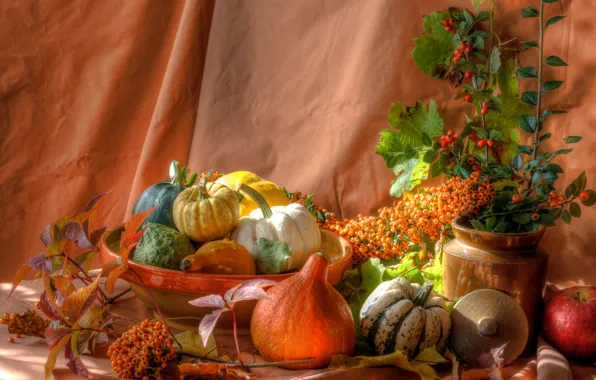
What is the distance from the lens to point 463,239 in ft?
4.06

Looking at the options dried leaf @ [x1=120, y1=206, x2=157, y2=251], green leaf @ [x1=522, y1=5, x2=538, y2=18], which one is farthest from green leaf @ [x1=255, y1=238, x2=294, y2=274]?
green leaf @ [x1=522, y1=5, x2=538, y2=18]

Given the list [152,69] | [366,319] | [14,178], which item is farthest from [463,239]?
[14,178]

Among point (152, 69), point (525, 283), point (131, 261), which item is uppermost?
point (152, 69)

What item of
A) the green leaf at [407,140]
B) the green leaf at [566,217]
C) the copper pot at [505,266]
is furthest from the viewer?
the green leaf at [407,140]

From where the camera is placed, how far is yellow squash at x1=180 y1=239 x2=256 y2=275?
118cm

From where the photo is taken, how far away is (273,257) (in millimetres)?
1241

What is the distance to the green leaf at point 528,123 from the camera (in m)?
1.38

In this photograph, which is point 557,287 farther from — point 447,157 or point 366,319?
point 366,319

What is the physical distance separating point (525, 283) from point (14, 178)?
54.4 inches

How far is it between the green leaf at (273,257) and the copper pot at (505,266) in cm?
31

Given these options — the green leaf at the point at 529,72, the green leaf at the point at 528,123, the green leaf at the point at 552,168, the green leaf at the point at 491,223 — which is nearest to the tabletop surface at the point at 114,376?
the green leaf at the point at 491,223

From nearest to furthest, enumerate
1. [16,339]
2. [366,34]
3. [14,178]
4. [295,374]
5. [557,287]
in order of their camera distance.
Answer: [295,374] < [16,339] < [557,287] < [366,34] < [14,178]

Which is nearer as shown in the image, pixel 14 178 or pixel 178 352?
pixel 178 352

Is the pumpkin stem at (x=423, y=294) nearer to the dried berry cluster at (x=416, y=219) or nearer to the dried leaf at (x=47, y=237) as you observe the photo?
the dried berry cluster at (x=416, y=219)
